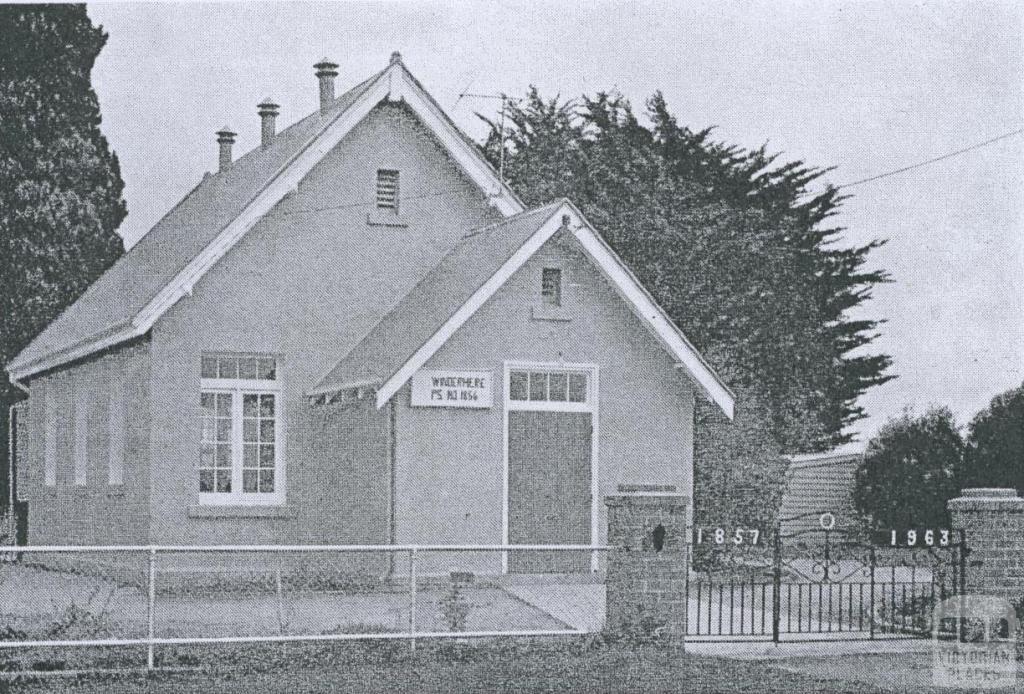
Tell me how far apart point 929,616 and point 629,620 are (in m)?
3.99

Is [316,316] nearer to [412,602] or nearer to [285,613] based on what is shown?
[285,613]

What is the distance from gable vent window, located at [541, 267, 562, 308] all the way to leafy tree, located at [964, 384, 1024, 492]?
11.0 meters

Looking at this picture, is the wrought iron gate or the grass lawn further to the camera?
the wrought iron gate

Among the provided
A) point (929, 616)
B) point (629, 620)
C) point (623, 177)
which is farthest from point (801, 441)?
point (629, 620)

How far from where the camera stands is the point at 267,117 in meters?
30.3

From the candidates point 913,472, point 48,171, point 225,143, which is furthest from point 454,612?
point 48,171

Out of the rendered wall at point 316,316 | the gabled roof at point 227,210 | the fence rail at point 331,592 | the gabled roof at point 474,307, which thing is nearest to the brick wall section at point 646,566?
the fence rail at point 331,592

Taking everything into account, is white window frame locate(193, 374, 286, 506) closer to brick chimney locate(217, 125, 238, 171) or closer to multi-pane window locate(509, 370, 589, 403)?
multi-pane window locate(509, 370, 589, 403)

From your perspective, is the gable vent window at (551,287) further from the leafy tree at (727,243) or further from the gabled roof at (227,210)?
the leafy tree at (727,243)

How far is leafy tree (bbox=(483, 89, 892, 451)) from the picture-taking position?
34531 mm

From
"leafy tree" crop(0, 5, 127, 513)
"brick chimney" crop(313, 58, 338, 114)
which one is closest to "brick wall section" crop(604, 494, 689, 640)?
"brick chimney" crop(313, 58, 338, 114)

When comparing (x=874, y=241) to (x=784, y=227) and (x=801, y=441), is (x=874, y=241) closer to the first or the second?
(x=784, y=227)

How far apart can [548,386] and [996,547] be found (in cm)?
679

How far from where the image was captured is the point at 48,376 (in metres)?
Answer: 30.7
